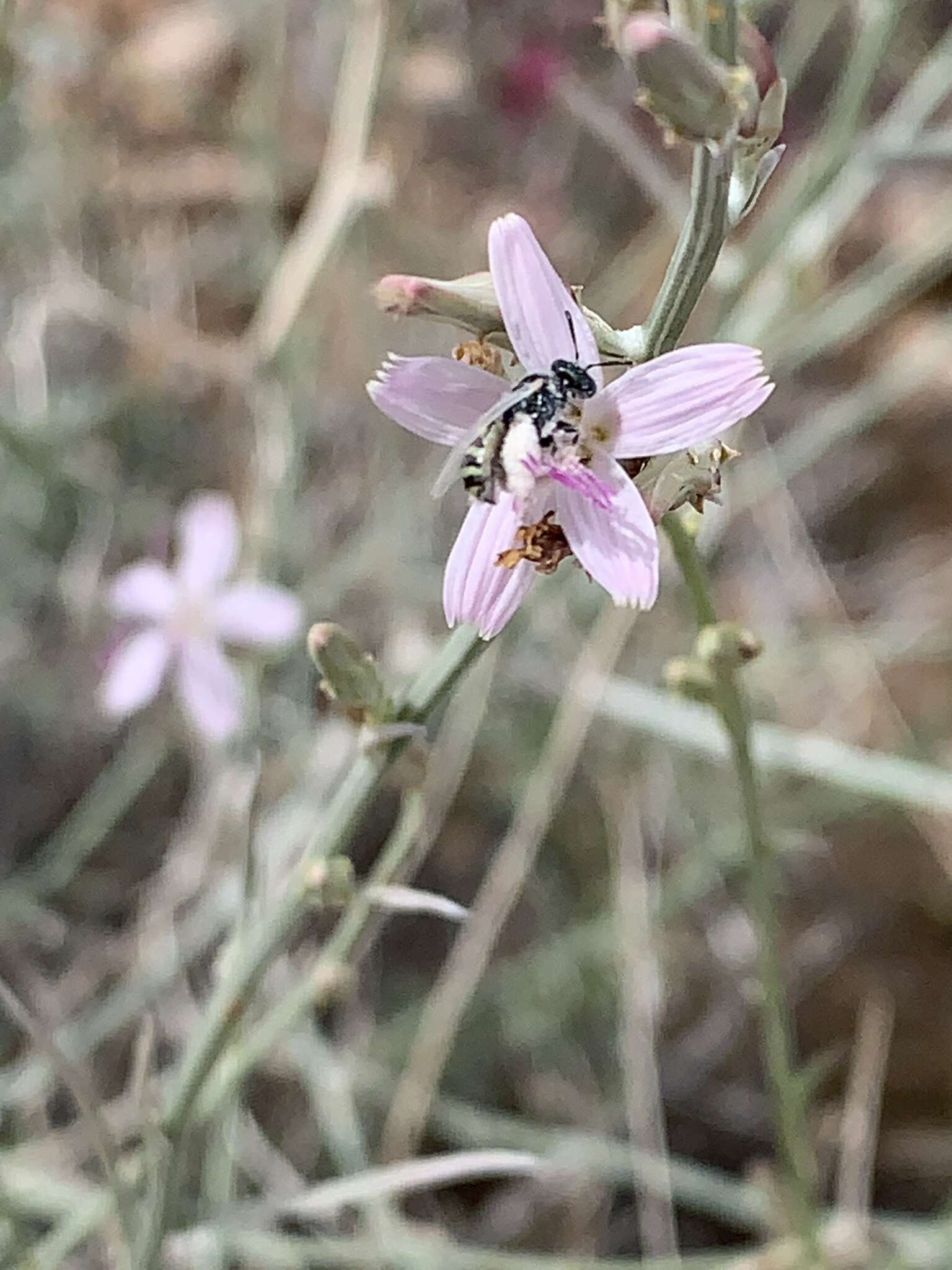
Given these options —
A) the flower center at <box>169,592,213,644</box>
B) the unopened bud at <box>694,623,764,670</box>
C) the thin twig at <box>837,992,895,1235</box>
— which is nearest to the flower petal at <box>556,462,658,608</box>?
the unopened bud at <box>694,623,764,670</box>

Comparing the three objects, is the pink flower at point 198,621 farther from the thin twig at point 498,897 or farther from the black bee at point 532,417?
the black bee at point 532,417

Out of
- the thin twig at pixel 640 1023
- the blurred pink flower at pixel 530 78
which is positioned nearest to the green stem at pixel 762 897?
the thin twig at pixel 640 1023

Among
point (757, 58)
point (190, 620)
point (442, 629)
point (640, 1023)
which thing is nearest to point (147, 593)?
point (190, 620)

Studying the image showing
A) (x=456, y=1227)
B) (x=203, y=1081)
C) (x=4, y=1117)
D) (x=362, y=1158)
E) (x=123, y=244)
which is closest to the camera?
(x=203, y=1081)

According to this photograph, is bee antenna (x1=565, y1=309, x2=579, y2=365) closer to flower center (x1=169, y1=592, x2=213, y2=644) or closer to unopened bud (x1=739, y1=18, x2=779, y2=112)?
unopened bud (x1=739, y1=18, x2=779, y2=112)

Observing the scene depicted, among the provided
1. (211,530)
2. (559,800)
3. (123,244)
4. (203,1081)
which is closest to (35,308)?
(211,530)

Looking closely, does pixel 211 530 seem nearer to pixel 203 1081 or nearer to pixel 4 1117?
pixel 4 1117
